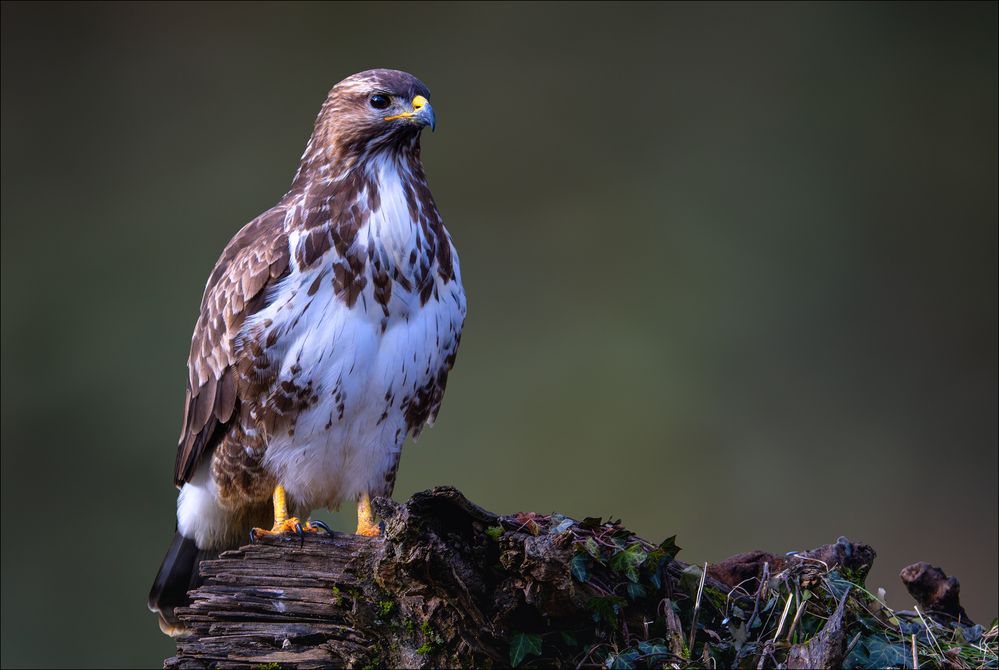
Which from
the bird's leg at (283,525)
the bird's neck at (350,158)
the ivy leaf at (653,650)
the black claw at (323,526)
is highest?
the bird's neck at (350,158)

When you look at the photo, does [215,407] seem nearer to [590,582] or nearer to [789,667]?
[590,582]

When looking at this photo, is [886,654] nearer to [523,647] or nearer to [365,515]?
[523,647]

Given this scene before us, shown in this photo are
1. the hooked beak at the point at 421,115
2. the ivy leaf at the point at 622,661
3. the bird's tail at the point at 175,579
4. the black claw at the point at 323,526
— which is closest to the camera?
the ivy leaf at the point at 622,661

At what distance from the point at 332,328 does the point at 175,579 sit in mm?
951

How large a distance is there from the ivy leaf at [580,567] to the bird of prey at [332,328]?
0.66 m

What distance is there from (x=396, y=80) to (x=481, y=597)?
1.30 m

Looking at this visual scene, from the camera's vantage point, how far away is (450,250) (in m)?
2.57

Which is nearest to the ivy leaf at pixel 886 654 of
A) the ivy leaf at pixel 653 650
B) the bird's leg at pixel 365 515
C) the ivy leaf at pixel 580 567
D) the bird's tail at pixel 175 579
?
the ivy leaf at pixel 653 650

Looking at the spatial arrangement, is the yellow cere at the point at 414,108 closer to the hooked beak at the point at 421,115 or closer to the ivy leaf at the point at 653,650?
the hooked beak at the point at 421,115

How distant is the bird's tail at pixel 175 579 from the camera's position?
278 cm

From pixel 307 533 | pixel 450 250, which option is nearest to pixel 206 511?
pixel 307 533

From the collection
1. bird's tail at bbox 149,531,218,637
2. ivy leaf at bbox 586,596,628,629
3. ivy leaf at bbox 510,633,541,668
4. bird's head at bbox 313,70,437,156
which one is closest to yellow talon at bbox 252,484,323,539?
bird's tail at bbox 149,531,218,637

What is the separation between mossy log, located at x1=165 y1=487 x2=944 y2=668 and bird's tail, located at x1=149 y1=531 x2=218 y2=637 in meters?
0.79

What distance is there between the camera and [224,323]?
2.49 metres
